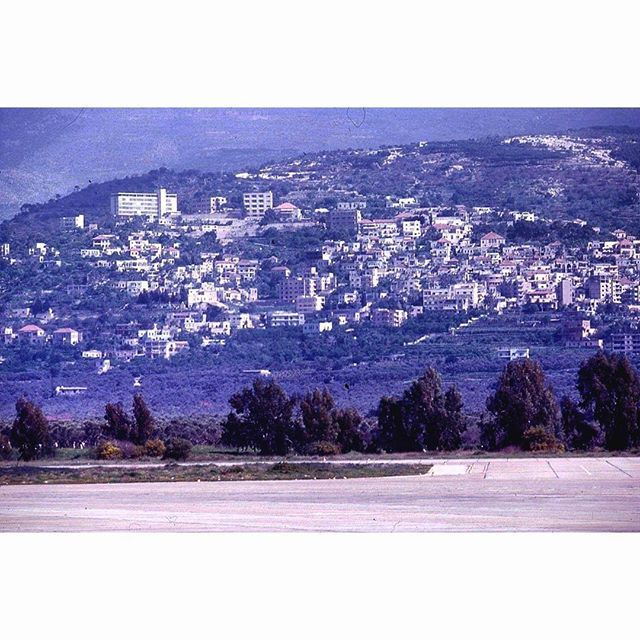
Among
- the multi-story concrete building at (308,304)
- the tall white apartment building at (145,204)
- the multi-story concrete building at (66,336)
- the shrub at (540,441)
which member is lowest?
the shrub at (540,441)

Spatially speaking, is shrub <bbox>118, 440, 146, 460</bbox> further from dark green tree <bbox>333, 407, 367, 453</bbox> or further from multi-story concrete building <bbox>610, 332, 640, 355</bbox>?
multi-story concrete building <bbox>610, 332, 640, 355</bbox>

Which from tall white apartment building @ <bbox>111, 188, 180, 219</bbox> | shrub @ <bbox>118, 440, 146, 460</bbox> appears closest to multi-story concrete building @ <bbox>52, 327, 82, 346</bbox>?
tall white apartment building @ <bbox>111, 188, 180, 219</bbox>

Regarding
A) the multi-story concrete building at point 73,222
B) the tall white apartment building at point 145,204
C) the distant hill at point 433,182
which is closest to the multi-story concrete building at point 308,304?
the distant hill at point 433,182

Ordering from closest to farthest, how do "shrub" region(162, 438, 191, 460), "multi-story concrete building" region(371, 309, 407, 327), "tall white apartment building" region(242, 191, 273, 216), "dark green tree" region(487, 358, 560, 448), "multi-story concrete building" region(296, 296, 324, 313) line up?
"shrub" region(162, 438, 191, 460)
"dark green tree" region(487, 358, 560, 448)
"multi-story concrete building" region(296, 296, 324, 313)
"multi-story concrete building" region(371, 309, 407, 327)
"tall white apartment building" region(242, 191, 273, 216)

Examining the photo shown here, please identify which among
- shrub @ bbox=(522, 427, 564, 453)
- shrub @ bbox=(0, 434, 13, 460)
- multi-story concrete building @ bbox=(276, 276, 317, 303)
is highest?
multi-story concrete building @ bbox=(276, 276, 317, 303)

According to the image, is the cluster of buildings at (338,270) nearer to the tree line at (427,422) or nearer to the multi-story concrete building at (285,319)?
the multi-story concrete building at (285,319)

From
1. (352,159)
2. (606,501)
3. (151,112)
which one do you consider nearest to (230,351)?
(352,159)
